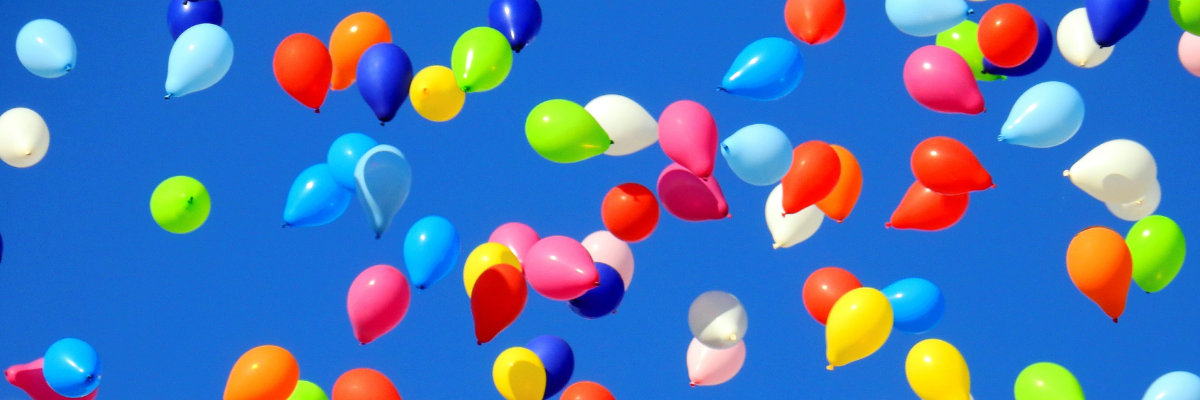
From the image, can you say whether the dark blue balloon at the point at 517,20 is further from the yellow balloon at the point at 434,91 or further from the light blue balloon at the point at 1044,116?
the light blue balloon at the point at 1044,116

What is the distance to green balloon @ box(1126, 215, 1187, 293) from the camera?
3400 mm

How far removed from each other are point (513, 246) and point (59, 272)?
1938mm

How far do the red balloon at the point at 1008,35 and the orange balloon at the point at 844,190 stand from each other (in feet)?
1.82

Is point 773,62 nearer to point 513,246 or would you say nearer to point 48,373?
point 513,246

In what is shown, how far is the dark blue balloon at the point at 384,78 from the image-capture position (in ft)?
11.3

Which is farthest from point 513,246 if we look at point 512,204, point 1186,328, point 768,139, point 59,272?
point 1186,328

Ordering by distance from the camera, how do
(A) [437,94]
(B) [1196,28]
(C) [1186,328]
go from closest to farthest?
(B) [1196,28], (A) [437,94], (C) [1186,328]

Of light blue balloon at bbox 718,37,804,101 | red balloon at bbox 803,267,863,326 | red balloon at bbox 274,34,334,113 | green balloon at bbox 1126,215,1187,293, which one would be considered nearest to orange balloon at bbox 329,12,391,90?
red balloon at bbox 274,34,334,113

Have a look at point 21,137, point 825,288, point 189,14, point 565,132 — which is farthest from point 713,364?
point 21,137

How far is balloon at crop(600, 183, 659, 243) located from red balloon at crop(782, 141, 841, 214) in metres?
0.44

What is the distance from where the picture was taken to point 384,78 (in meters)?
3.43

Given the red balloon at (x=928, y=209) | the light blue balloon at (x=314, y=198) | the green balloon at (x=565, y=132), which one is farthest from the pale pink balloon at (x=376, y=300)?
the red balloon at (x=928, y=209)

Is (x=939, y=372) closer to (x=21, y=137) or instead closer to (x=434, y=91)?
(x=434, y=91)

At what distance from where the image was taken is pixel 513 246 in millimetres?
3779
